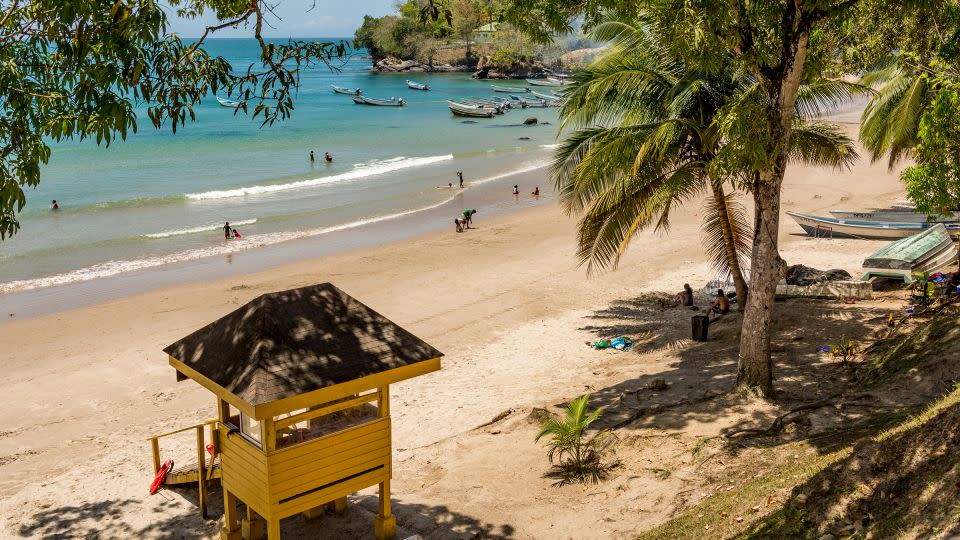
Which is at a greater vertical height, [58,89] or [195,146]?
[58,89]

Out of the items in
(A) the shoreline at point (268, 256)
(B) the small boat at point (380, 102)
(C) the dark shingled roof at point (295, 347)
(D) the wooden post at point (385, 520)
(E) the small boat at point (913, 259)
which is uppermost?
(B) the small boat at point (380, 102)

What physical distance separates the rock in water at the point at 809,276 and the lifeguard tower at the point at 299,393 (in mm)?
12240

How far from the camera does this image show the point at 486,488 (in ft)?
36.5

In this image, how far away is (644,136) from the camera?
15430 mm

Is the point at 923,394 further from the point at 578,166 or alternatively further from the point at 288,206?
the point at 288,206

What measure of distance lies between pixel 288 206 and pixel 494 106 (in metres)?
41.9

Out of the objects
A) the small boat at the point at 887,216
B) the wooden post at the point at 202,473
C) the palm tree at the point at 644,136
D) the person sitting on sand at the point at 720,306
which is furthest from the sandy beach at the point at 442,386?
the palm tree at the point at 644,136

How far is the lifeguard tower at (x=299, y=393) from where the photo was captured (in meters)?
8.91

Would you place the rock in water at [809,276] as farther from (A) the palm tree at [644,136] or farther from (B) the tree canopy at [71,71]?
(B) the tree canopy at [71,71]

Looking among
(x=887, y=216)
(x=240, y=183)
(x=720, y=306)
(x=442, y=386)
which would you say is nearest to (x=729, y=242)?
(x=720, y=306)

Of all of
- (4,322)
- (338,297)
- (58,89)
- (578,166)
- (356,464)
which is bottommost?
(4,322)

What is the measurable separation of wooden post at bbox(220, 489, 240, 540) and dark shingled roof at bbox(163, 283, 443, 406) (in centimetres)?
163

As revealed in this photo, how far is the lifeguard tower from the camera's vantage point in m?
8.91

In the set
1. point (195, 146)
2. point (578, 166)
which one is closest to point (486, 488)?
point (578, 166)
